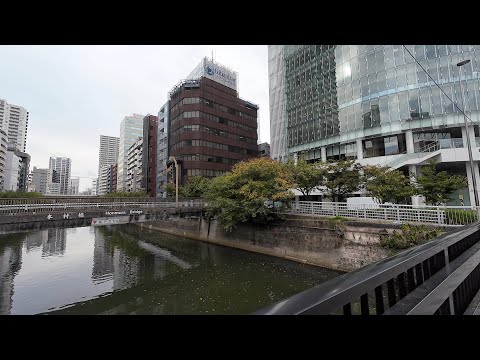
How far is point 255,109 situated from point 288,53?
71.6ft

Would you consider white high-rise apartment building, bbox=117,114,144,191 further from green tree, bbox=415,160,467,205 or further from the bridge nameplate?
green tree, bbox=415,160,467,205

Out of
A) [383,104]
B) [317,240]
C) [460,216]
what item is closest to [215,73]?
[383,104]

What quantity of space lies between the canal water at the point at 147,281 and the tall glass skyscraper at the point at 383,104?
714 inches

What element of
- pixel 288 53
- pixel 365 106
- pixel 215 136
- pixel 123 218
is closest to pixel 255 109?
pixel 215 136

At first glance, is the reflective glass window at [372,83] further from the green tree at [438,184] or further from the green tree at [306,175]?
the green tree at [438,184]

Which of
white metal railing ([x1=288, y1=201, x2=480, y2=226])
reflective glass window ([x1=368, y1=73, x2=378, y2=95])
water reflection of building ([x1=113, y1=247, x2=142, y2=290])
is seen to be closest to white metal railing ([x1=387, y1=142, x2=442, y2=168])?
reflective glass window ([x1=368, y1=73, x2=378, y2=95])

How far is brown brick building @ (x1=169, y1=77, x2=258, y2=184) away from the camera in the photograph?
51.2m

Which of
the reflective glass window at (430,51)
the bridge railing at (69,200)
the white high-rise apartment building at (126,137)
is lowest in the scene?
the bridge railing at (69,200)

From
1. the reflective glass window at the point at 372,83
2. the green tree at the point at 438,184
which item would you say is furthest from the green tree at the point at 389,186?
the reflective glass window at the point at 372,83

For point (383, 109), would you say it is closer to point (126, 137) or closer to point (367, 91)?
point (367, 91)

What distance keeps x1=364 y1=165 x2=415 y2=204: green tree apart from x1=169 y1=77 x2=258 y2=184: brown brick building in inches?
1393

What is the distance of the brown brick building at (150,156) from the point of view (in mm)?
71062
